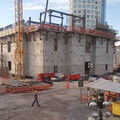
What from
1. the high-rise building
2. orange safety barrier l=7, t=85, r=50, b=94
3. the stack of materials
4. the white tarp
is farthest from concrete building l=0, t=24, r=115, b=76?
the high-rise building

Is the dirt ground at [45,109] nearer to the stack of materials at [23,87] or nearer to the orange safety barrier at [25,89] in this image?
the orange safety barrier at [25,89]

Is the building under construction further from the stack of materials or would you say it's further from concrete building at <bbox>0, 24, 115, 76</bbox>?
the stack of materials

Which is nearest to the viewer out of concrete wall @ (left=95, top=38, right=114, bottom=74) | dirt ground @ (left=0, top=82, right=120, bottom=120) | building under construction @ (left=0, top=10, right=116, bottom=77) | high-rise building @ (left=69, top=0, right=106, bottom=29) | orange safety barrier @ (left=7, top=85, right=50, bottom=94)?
dirt ground @ (left=0, top=82, right=120, bottom=120)

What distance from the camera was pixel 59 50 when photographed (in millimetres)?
35594

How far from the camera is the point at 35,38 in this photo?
113 ft

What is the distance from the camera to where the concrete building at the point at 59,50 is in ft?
109

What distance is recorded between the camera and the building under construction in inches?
1305

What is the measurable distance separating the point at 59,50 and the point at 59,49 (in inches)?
8.8

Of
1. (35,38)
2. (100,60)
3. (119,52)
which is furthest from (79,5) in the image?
(35,38)

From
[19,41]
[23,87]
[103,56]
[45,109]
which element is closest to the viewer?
[45,109]

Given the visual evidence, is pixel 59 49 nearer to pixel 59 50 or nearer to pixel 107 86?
pixel 59 50

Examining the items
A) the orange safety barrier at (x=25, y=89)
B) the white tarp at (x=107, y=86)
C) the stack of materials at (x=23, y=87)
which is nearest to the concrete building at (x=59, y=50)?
the stack of materials at (x=23, y=87)

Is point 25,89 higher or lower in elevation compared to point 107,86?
lower

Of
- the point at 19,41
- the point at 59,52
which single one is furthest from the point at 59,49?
the point at 19,41
